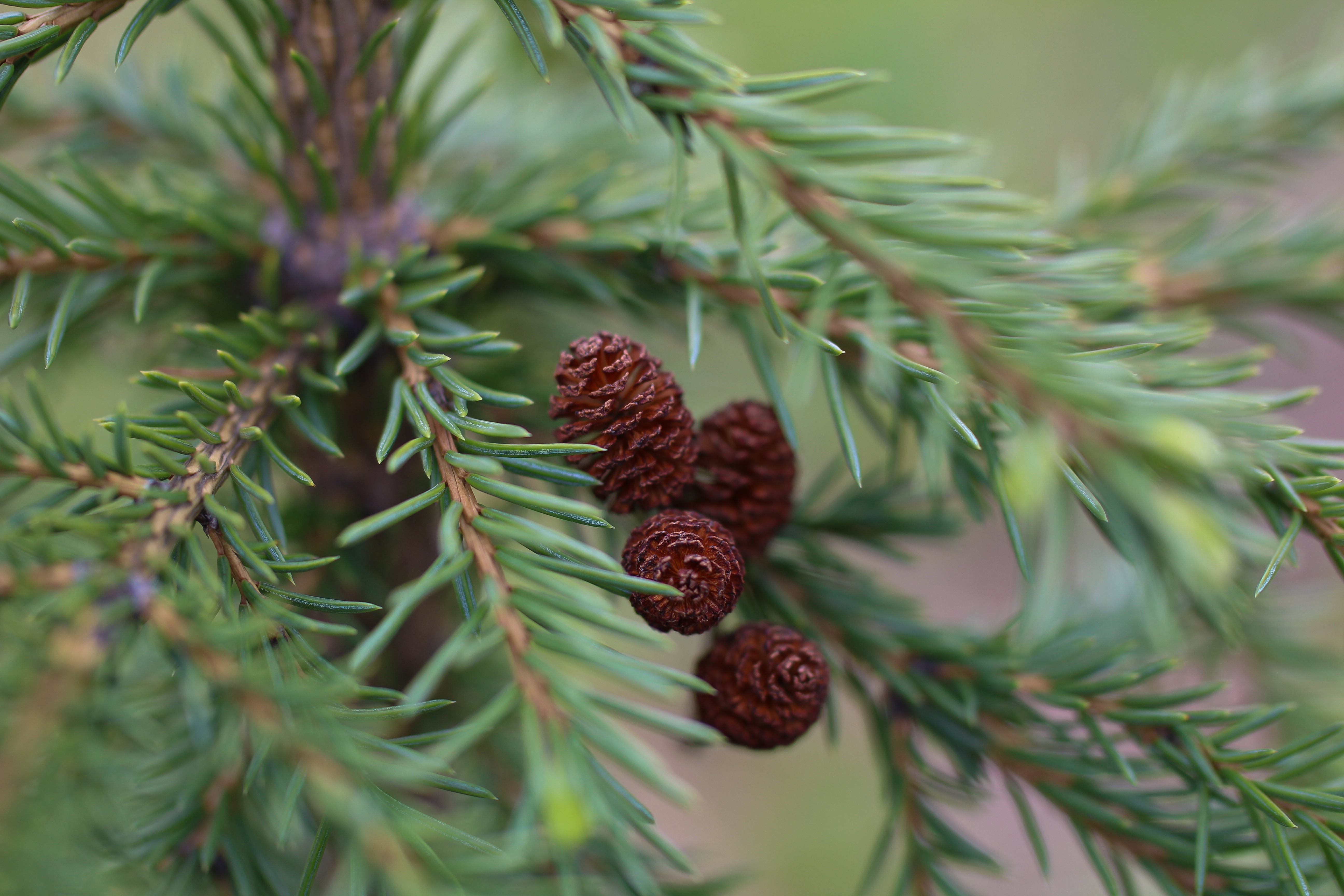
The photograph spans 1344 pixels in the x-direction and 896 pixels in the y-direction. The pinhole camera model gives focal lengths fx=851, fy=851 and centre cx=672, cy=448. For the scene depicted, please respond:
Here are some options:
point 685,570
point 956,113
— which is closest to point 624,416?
point 685,570

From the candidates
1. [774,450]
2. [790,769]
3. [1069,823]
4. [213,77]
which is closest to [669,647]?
[774,450]

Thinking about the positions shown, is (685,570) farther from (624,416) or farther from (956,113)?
(956,113)

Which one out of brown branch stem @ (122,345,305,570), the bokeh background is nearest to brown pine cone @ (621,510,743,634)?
brown branch stem @ (122,345,305,570)

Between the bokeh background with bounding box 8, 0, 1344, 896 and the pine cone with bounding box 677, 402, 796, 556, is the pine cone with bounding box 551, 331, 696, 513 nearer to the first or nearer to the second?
the pine cone with bounding box 677, 402, 796, 556

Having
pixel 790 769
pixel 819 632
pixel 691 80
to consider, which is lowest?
pixel 790 769

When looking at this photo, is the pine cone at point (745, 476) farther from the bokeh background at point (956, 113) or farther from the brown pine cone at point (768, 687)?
the bokeh background at point (956, 113)

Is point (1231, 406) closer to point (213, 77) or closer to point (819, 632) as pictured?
point (819, 632)

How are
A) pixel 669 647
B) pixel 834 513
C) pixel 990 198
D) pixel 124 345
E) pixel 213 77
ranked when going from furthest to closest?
pixel 213 77 < pixel 124 345 < pixel 834 513 < pixel 990 198 < pixel 669 647
